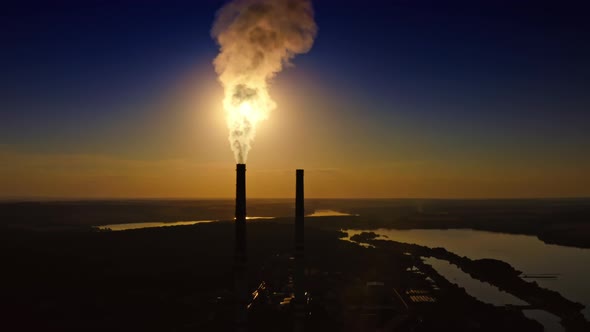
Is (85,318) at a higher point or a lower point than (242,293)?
lower

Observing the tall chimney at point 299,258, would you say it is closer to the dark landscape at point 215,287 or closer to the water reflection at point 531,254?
the dark landscape at point 215,287

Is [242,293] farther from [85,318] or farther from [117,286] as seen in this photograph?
[117,286]

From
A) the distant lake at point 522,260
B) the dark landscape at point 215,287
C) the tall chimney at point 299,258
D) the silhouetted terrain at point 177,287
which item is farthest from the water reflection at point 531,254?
the tall chimney at point 299,258

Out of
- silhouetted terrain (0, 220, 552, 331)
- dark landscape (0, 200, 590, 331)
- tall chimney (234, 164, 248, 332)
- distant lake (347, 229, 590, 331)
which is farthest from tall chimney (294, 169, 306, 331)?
distant lake (347, 229, 590, 331)

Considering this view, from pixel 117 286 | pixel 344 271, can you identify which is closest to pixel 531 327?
pixel 344 271

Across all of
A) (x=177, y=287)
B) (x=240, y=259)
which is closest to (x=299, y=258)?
(x=240, y=259)

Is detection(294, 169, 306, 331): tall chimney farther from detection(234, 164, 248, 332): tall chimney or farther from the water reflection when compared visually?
the water reflection
